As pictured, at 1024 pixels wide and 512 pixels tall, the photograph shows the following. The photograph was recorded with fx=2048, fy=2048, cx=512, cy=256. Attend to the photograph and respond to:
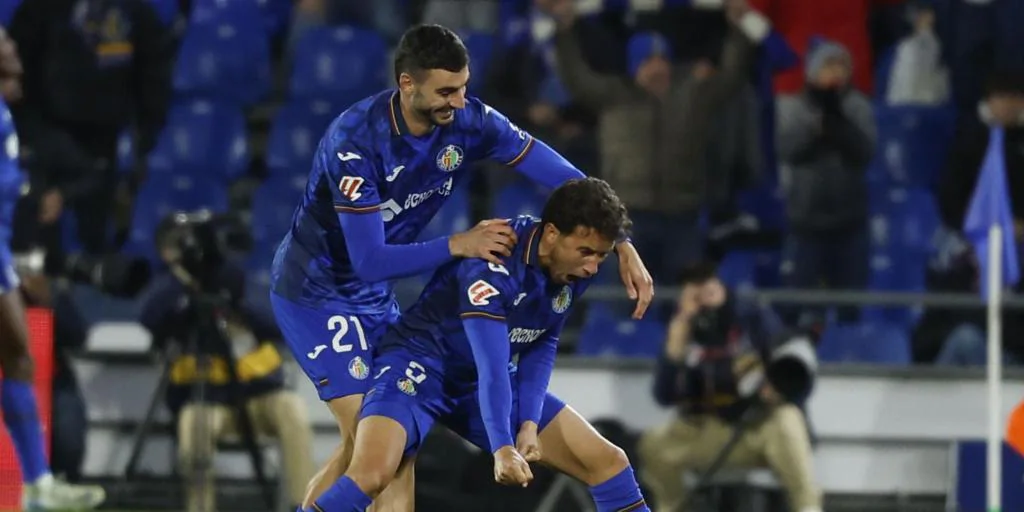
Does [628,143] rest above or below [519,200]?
above

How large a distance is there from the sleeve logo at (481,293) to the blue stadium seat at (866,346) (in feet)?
16.8

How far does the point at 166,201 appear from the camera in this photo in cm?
1166

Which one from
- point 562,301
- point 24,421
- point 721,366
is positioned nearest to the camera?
point 562,301

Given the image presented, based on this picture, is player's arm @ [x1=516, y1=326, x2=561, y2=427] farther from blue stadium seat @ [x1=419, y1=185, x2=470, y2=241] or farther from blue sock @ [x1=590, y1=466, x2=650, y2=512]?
blue stadium seat @ [x1=419, y1=185, x2=470, y2=241]

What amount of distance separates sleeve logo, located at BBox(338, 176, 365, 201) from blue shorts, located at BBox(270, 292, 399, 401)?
589 millimetres

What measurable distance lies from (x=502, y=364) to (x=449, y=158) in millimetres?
820

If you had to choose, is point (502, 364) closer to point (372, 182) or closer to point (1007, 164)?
point (372, 182)

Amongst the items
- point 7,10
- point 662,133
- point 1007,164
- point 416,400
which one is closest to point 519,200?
point 662,133

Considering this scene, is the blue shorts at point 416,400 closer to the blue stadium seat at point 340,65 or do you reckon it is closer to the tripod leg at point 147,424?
the tripod leg at point 147,424

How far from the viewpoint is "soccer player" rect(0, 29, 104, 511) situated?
25.8 feet

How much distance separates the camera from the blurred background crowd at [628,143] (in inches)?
421

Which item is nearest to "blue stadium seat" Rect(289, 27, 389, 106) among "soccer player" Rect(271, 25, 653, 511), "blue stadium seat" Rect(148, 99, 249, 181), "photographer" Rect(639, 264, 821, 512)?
"blue stadium seat" Rect(148, 99, 249, 181)

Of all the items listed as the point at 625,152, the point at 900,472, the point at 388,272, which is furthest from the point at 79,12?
the point at 388,272

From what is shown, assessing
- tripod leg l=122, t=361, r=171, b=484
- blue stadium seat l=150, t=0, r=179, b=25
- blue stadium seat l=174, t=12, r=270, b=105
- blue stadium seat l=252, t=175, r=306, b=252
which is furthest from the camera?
blue stadium seat l=150, t=0, r=179, b=25
